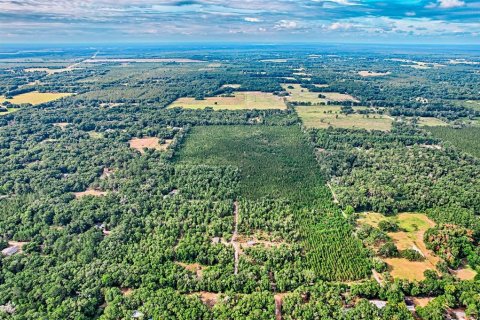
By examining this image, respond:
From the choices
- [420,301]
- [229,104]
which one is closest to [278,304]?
[420,301]

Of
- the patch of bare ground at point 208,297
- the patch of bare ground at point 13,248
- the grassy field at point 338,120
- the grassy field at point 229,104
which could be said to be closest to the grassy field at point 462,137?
the grassy field at point 338,120

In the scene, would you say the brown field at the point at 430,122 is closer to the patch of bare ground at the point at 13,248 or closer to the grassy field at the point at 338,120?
the grassy field at the point at 338,120

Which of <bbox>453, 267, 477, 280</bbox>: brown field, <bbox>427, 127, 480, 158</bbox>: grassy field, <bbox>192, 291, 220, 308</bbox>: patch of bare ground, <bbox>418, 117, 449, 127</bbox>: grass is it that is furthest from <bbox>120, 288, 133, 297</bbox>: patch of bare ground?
<bbox>418, 117, 449, 127</bbox>: grass

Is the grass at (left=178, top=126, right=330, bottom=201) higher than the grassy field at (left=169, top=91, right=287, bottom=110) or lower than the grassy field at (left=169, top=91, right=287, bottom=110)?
lower

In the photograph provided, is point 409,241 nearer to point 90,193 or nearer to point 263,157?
point 263,157

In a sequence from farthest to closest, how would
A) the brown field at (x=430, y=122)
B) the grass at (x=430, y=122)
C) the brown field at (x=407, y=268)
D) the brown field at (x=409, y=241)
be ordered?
the brown field at (x=430, y=122), the grass at (x=430, y=122), the brown field at (x=409, y=241), the brown field at (x=407, y=268)

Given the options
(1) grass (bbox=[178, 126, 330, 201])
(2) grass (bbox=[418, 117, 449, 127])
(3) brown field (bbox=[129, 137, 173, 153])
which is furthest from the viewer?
(2) grass (bbox=[418, 117, 449, 127])

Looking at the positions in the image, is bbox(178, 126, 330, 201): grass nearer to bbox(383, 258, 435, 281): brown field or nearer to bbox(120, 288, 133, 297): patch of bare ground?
bbox(383, 258, 435, 281): brown field

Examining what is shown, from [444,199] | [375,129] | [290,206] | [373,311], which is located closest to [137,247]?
[290,206]
